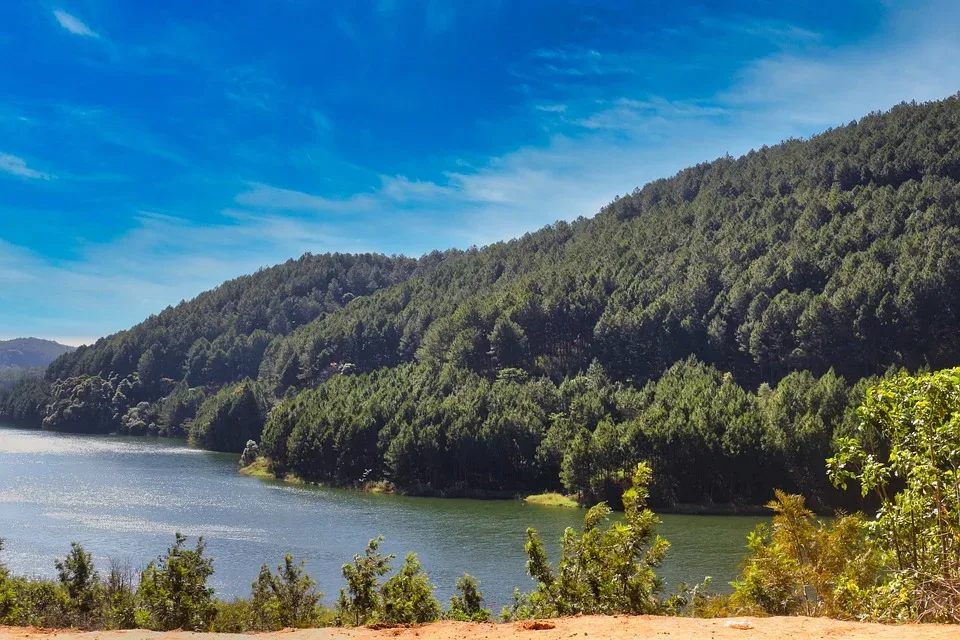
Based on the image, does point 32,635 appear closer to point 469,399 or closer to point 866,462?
point 866,462

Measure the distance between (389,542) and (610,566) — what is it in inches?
1740

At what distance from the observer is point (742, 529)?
69.2 metres

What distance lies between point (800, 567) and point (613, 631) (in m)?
11.4

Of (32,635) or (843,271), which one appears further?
(843,271)

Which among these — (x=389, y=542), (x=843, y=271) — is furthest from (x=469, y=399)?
(x=843, y=271)

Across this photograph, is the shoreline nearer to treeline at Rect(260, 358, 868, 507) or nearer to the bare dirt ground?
treeline at Rect(260, 358, 868, 507)

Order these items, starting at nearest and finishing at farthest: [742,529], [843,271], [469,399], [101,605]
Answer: [101,605] < [742,529] < [469,399] < [843,271]

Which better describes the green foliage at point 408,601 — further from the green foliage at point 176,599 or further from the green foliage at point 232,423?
the green foliage at point 232,423

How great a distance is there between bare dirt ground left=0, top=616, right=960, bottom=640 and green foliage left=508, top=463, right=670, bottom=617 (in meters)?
3.59

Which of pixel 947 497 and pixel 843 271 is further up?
pixel 843 271

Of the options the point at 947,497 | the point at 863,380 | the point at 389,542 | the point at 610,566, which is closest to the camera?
the point at 947,497

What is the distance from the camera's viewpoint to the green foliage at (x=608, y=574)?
21.1 m

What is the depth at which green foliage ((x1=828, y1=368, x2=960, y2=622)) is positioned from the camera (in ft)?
51.5

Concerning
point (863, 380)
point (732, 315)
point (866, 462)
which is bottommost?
point (866, 462)
